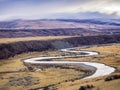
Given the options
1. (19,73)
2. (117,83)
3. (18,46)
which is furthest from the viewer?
(18,46)

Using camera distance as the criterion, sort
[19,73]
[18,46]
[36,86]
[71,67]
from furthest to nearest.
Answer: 1. [18,46]
2. [71,67]
3. [19,73]
4. [36,86]

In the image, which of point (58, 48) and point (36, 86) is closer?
point (36, 86)

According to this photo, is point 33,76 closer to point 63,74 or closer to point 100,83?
point 63,74

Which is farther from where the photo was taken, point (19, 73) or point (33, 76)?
point (19, 73)

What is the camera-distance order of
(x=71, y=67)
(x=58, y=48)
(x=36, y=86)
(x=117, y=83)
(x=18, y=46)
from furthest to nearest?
(x=58, y=48) → (x=18, y=46) → (x=71, y=67) → (x=36, y=86) → (x=117, y=83)

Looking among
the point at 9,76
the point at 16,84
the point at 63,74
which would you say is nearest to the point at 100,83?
the point at 16,84

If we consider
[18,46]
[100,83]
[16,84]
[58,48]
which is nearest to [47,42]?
[58,48]

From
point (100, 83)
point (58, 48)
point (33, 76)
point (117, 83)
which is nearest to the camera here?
point (117, 83)

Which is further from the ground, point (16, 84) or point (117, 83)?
point (117, 83)

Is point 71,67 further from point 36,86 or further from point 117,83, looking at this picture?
point 117,83
